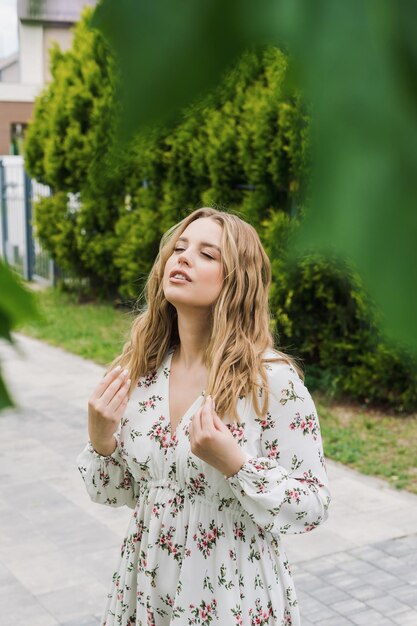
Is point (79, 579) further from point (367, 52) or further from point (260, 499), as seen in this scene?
point (367, 52)

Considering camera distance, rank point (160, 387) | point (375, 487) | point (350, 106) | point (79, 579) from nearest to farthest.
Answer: point (350, 106) < point (160, 387) < point (79, 579) < point (375, 487)

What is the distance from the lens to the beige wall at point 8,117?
0.34m

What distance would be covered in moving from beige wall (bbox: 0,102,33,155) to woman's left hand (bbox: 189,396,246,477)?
5.26 feet

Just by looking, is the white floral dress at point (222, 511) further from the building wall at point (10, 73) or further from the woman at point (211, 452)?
the building wall at point (10, 73)

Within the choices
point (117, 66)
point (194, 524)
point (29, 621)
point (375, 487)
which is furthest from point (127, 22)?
point (375, 487)

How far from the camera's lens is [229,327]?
2219 mm

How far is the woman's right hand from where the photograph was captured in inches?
82.2

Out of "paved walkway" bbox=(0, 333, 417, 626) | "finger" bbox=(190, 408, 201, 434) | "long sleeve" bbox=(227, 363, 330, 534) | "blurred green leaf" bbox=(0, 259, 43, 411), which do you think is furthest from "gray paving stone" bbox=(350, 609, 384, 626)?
"blurred green leaf" bbox=(0, 259, 43, 411)

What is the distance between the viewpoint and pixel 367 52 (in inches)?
10.0

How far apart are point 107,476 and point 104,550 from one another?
163cm

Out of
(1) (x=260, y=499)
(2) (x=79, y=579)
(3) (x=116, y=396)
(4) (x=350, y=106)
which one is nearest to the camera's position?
(4) (x=350, y=106)

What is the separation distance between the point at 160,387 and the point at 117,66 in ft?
6.56

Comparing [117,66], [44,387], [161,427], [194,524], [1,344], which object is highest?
[117,66]

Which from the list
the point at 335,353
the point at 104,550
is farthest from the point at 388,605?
the point at 335,353
